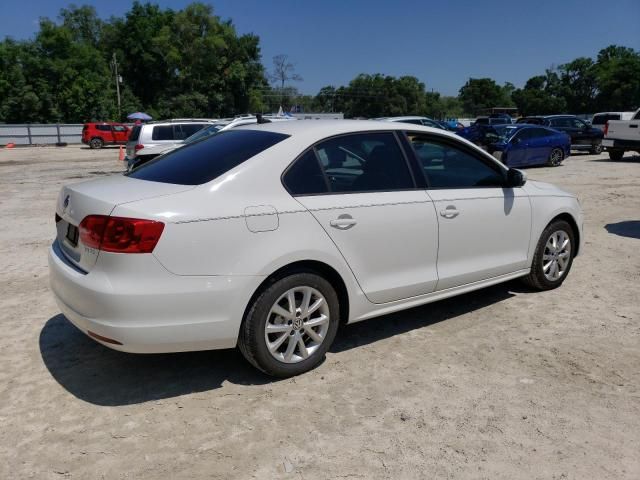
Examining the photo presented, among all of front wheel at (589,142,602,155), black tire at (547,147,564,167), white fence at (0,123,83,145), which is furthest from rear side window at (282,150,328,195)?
white fence at (0,123,83,145)

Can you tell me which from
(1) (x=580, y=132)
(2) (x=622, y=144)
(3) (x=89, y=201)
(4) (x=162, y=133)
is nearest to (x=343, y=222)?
(3) (x=89, y=201)

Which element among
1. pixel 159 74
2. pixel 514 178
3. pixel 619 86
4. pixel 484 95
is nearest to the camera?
pixel 514 178

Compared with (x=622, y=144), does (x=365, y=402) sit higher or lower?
lower

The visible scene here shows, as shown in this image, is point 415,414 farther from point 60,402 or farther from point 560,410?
point 60,402

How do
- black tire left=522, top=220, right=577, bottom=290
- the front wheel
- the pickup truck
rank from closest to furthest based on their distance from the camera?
black tire left=522, top=220, right=577, bottom=290 → the pickup truck → the front wheel

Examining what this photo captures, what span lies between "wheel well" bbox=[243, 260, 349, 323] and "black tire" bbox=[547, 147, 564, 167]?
1675 centimetres

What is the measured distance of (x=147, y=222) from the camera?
3.09 m

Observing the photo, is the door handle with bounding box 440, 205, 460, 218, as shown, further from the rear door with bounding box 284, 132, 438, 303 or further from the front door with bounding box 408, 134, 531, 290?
the rear door with bounding box 284, 132, 438, 303

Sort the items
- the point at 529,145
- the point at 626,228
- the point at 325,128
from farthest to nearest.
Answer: the point at 529,145 < the point at 626,228 < the point at 325,128

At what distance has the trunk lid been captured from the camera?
3268 mm

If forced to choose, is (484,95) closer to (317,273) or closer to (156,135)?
(156,135)

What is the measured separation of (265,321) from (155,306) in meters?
0.68

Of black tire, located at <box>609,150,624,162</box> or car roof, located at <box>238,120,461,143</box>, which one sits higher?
car roof, located at <box>238,120,461,143</box>

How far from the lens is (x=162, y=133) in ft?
54.5
